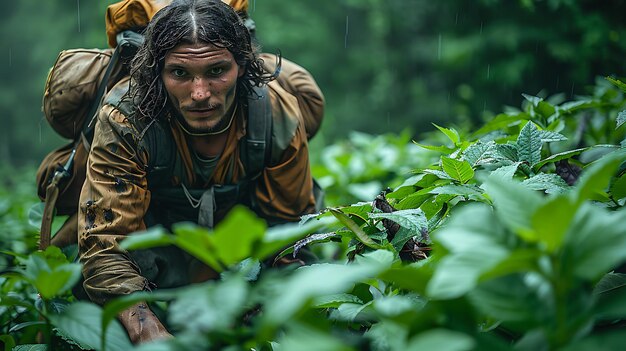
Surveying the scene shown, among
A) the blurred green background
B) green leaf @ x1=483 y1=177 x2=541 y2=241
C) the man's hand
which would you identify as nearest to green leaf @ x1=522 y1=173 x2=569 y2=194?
green leaf @ x1=483 y1=177 x2=541 y2=241

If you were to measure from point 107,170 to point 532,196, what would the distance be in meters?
1.94

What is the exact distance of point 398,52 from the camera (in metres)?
13.1

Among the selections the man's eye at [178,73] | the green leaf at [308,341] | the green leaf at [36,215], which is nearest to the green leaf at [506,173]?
the green leaf at [308,341]

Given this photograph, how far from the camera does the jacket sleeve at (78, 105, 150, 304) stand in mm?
2645

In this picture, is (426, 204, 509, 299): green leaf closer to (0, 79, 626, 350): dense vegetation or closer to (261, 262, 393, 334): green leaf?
(0, 79, 626, 350): dense vegetation

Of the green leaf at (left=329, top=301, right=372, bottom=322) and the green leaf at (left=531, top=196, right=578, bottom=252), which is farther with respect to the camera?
the green leaf at (left=329, top=301, right=372, bottom=322)

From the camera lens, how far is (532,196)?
1233 mm

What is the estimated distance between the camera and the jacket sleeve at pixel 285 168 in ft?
10.2

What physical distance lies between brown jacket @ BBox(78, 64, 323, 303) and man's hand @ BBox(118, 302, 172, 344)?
10cm

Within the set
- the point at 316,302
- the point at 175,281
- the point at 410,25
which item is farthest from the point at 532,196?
the point at 410,25

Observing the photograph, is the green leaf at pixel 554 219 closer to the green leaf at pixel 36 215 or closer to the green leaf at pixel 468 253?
the green leaf at pixel 468 253

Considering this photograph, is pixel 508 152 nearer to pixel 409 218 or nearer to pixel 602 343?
pixel 409 218

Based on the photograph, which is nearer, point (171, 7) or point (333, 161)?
point (171, 7)

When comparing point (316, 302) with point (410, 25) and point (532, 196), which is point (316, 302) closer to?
point (532, 196)
